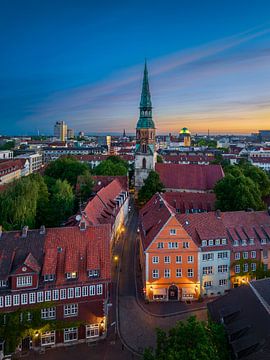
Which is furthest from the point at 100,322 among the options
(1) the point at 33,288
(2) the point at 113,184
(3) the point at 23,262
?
(2) the point at 113,184

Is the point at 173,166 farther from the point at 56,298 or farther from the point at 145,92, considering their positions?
the point at 56,298

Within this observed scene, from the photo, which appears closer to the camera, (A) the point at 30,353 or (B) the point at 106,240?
(A) the point at 30,353

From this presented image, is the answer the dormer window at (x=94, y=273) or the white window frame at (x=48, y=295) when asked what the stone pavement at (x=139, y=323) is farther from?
the white window frame at (x=48, y=295)

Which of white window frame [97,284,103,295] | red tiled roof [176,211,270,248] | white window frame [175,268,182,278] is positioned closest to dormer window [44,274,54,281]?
white window frame [97,284,103,295]

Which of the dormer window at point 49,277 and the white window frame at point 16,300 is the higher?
the dormer window at point 49,277

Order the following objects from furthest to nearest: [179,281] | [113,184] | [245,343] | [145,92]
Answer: [145,92] < [113,184] < [179,281] < [245,343]

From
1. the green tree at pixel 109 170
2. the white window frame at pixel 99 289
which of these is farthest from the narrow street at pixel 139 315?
the green tree at pixel 109 170

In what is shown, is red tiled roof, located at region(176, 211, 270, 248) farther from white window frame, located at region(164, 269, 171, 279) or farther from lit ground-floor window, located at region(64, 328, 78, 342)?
lit ground-floor window, located at region(64, 328, 78, 342)
